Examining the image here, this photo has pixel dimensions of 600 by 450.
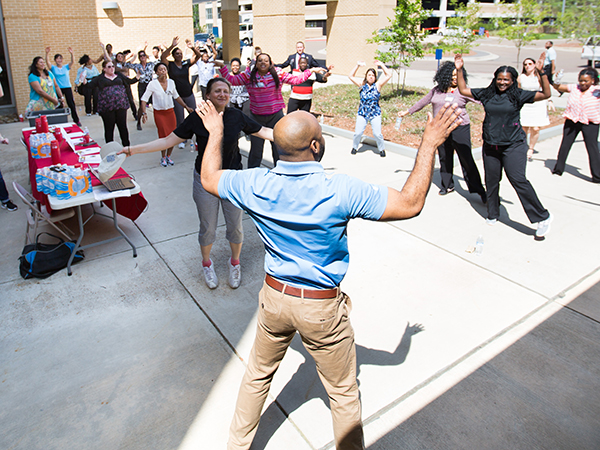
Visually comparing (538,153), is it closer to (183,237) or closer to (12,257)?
(183,237)

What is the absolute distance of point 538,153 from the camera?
978 cm

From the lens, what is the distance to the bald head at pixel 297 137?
7.45 ft

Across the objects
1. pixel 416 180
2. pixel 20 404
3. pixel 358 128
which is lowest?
pixel 20 404

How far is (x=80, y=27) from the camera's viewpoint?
14805mm

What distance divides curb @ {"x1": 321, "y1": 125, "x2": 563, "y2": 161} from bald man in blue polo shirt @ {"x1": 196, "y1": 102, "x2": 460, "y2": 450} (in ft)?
23.3

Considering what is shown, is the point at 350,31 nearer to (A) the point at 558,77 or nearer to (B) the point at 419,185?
(A) the point at 558,77

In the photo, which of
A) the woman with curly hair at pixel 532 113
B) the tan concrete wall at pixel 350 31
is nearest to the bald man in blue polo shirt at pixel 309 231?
the woman with curly hair at pixel 532 113

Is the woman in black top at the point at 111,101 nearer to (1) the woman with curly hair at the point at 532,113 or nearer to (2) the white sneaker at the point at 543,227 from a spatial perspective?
(2) the white sneaker at the point at 543,227

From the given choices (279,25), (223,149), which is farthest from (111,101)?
(279,25)

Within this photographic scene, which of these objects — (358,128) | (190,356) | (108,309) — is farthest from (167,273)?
(358,128)

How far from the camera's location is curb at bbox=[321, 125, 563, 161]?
934 cm

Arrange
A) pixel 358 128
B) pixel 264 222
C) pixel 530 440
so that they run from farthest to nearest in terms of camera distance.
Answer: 1. pixel 358 128
2. pixel 530 440
3. pixel 264 222

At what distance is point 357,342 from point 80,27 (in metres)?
15.1

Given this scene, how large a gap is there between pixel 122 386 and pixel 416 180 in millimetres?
2716
